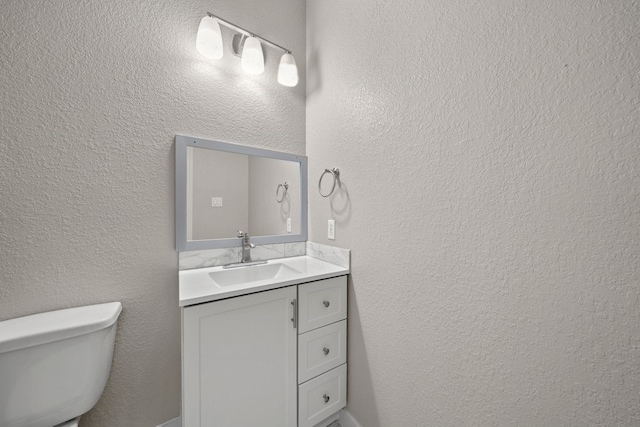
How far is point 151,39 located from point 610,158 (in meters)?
1.83

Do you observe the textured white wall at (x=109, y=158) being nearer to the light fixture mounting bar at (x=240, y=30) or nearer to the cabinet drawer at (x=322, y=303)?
the light fixture mounting bar at (x=240, y=30)

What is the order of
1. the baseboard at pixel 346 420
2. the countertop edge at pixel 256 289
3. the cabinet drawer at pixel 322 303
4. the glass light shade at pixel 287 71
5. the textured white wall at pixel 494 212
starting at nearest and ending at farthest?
the textured white wall at pixel 494 212
the countertop edge at pixel 256 289
the cabinet drawer at pixel 322 303
the baseboard at pixel 346 420
the glass light shade at pixel 287 71

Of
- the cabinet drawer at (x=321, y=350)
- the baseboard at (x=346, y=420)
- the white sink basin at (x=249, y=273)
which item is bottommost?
the baseboard at (x=346, y=420)

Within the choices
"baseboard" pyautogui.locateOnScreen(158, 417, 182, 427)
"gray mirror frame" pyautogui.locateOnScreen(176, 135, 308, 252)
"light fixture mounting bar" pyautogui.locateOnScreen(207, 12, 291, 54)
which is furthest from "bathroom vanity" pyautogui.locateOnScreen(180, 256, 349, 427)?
"light fixture mounting bar" pyautogui.locateOnScreen(207, 12, 291, 54)

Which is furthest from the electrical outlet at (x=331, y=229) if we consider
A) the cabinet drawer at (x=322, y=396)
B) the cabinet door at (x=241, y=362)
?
the cabinet drawer at (x=322, y=396)

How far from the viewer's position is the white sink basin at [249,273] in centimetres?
135

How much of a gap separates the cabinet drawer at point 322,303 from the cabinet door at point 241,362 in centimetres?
7

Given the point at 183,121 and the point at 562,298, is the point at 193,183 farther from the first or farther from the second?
the point at 562,298

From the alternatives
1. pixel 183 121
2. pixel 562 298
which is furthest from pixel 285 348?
pixel 183 121

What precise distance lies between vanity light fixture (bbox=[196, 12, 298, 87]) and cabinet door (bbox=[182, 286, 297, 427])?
125 centimetres

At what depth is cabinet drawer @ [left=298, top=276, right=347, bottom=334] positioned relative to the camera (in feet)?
3.97

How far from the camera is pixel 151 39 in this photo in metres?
1.24

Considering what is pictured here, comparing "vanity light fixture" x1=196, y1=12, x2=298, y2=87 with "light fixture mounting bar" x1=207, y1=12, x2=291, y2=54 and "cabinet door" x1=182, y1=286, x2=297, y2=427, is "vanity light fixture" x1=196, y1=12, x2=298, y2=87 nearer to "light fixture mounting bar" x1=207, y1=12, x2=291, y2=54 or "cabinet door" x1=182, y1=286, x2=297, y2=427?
"light fixture mounting bar" x1=207, y1=12, x2=291, y2=54

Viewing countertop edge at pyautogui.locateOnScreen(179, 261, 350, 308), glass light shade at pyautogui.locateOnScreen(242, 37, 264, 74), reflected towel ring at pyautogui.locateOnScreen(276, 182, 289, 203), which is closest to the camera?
countertop edge at pyautogui.locateOnScreen(179, 261, 350, 308)
